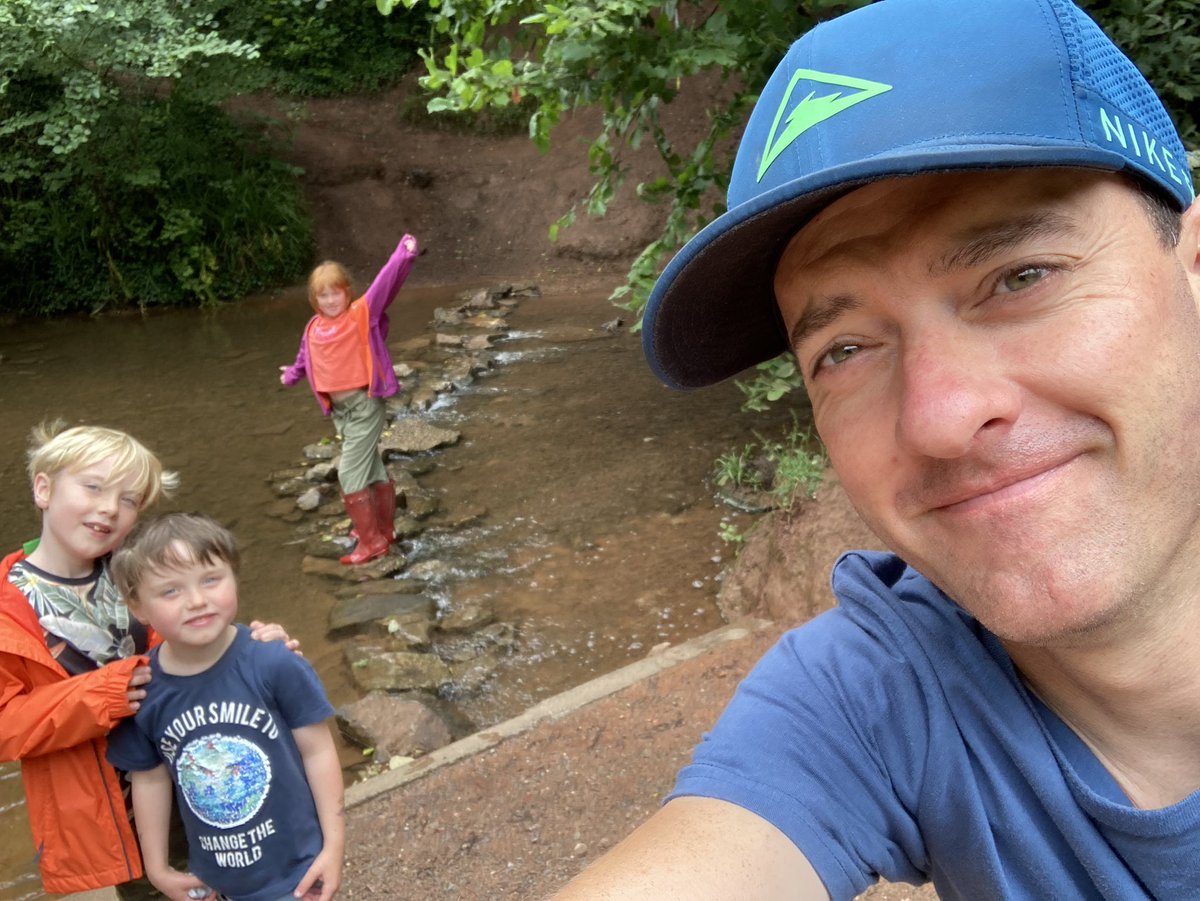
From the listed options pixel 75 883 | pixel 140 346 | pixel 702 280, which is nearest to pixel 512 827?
pixel 75 883

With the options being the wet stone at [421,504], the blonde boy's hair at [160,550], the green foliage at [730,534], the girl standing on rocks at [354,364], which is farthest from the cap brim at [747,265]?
the wet stone at [421,504]

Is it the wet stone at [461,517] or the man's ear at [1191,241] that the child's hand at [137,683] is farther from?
the wet stone at [461,517]

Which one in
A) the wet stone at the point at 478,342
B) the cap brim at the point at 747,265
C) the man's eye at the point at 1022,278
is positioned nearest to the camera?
the cap brim at the point at 747,265

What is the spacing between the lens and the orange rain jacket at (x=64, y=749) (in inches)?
84.0

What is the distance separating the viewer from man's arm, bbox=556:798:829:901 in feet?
3.70

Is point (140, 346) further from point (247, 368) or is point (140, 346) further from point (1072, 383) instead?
point (1072, 383)

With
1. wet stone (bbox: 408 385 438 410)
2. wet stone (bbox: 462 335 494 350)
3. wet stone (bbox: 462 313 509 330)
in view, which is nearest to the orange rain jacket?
wet stone (bbox: 408 385 438 410)

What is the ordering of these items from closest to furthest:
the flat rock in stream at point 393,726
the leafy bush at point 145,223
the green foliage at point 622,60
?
the green foliage at point 622,60 < the flat rock in stream at point 393,726 < the leafy bush at point 145,223

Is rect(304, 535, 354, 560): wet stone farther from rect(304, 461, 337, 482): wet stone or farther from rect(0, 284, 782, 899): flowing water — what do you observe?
rect(304, 461, 337, 482): wet stone

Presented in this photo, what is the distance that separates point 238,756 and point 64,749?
0.39 metres

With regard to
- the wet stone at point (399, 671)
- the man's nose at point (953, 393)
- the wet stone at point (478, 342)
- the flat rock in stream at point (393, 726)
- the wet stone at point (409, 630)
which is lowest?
the wet stone at point (478, 342)

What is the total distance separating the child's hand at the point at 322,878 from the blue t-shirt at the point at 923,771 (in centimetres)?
147

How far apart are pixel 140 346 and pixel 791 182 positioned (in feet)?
40.2

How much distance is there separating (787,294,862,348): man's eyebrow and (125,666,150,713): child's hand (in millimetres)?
1772
